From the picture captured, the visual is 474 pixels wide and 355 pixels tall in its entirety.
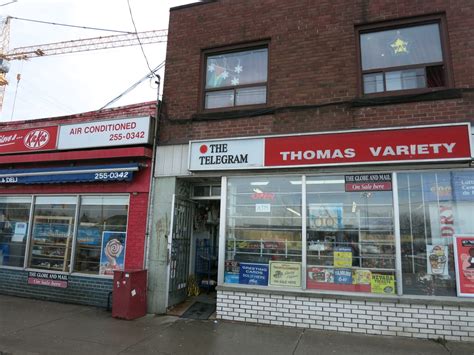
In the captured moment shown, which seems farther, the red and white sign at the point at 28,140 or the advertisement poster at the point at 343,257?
the red and white sign at the point at 28,140

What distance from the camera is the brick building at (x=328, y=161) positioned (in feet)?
21.0

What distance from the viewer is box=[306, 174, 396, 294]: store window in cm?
663

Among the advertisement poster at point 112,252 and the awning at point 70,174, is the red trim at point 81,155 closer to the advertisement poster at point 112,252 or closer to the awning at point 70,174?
the awning at point 70,174

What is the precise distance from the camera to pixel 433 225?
21.2 ft

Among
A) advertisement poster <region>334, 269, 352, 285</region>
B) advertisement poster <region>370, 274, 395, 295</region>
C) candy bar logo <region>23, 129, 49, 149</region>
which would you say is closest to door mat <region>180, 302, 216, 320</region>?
advertisement poster <region>334, 269, 352, 285</region>

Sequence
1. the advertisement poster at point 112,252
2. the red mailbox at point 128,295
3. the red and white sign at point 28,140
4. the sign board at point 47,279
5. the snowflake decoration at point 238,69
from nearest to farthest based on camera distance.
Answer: the red mailbox at point 128,295 < the snowflake decoration at point 238,69 < the advertisement poster at point 112,252 < the sign board at point 47,279 < the red and white sign at point 28,140

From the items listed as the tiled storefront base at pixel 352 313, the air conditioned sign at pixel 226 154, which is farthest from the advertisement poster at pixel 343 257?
the air conditioned sign at pixel 226 154

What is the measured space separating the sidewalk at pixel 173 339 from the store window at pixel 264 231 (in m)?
0.96

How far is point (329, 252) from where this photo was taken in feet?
22.8

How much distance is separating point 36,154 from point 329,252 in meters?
7.66

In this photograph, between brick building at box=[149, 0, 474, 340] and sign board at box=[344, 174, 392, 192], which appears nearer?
brick building at box=[149, 0, 474, 340]

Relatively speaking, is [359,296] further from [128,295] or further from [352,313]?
[128,295]

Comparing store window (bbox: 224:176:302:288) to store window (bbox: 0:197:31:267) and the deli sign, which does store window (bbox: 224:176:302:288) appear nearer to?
the deli sign

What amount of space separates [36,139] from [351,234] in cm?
818
